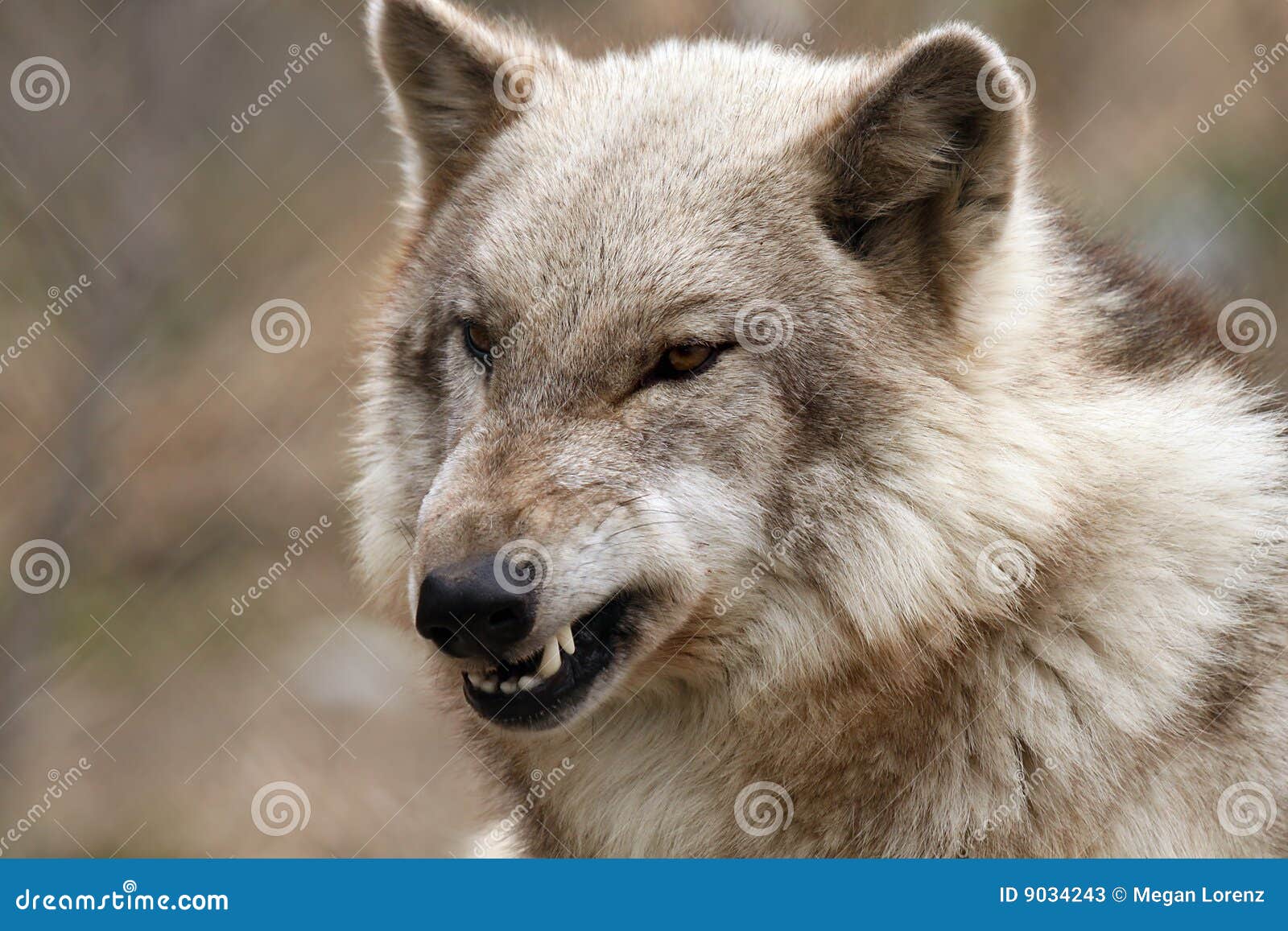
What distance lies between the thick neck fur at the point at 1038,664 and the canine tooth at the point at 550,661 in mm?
360

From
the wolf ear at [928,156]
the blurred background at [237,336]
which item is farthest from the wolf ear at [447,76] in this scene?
the blurred background at [237,336]

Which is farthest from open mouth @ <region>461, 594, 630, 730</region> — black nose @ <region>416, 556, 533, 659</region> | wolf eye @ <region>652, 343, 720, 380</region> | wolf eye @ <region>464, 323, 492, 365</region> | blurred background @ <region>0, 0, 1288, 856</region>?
blurred background @ <region>0, 0, 1288, 856</region>

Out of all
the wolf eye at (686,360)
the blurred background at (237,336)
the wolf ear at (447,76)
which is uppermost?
the wolf ear at (447,76)

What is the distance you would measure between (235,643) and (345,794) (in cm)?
202

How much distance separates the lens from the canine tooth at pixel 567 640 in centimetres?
400

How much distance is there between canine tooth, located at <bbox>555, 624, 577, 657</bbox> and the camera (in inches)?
157

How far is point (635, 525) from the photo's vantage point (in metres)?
4.05

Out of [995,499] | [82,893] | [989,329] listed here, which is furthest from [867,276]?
[82,893]

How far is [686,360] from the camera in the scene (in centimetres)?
424

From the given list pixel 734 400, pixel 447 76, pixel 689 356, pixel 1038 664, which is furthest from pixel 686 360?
pixel 447 76

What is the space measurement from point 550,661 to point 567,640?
85mm

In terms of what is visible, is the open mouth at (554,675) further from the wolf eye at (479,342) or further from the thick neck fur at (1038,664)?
the wolf eye at (479,342)

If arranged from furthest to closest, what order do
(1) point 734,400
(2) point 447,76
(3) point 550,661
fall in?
(2) point 447,76 → (1) point 734,400 → (3) point 550,661

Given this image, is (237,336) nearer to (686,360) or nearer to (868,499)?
(686,360)
